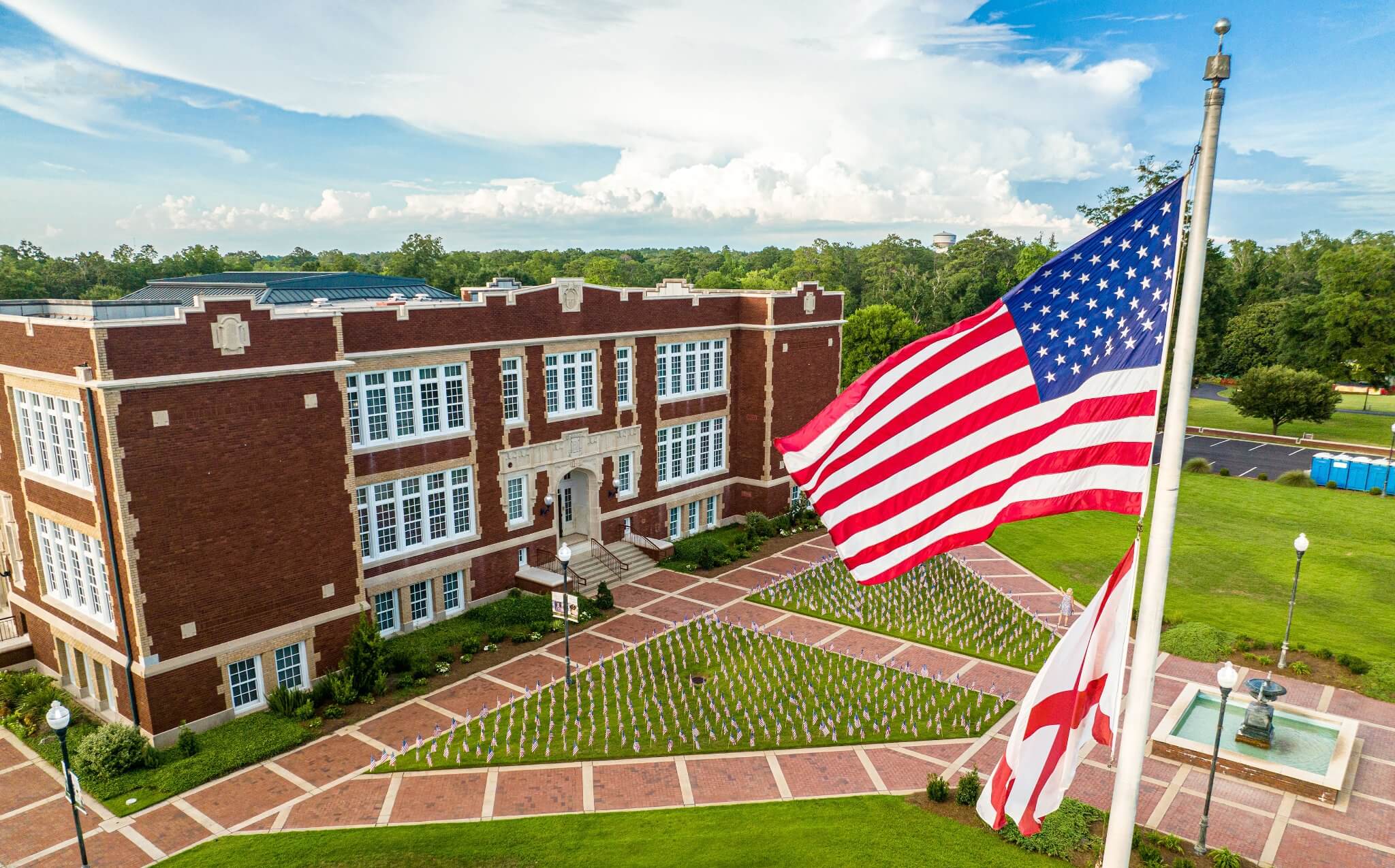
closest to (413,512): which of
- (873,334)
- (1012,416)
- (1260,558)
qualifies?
(1012,416)

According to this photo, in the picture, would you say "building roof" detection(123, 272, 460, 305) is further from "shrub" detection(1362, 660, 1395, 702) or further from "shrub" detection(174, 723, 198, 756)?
"shrub" detection(1362, 660, 1395, 702)

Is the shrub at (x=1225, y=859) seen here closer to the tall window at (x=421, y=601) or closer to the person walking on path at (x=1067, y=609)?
the person walking on path at (x=1067, y=609)

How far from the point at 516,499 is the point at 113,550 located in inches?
528

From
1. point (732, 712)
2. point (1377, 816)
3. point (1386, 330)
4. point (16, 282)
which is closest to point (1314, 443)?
point (1386, 330)

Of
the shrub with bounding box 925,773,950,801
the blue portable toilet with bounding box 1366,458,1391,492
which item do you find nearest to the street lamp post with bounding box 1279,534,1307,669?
the shrub with bounding box 925,773,950,801

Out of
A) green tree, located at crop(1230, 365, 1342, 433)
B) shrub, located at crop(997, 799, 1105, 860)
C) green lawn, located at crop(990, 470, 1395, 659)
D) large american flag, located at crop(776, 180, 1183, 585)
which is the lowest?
green lawn, located at crop(990, 470, 1395, 659)

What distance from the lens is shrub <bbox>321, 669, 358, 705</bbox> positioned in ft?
76.4

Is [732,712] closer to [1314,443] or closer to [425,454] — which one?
[425,454]

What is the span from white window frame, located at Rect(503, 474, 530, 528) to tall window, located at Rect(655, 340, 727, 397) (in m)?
8.22

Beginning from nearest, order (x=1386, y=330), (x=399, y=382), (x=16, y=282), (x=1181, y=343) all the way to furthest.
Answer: (x=1181, y=343) → (x=399, y=382) → (x=1386, y=330) → (x=16, y=282)

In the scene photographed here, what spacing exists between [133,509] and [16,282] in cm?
9636

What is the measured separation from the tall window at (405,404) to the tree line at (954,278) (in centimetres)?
4132

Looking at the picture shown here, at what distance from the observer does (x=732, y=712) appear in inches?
915

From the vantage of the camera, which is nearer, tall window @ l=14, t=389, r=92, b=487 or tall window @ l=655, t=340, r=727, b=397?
tall window @ l=14, t=389, r=92, b=487
